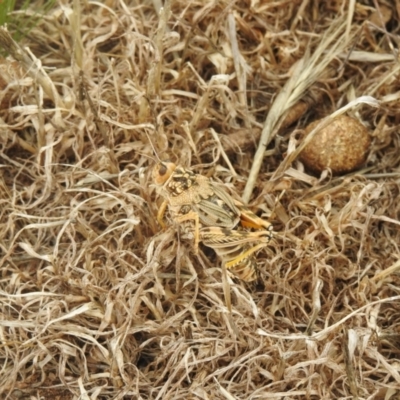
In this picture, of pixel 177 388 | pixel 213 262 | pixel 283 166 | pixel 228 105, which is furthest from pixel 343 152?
pixel 177 388

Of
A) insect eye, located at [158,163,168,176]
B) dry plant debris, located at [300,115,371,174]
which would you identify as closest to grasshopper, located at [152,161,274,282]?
insect eye, located at [158,163,168,176]

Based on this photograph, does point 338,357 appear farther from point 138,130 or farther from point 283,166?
point 138,130

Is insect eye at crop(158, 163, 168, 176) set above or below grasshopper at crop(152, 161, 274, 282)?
above

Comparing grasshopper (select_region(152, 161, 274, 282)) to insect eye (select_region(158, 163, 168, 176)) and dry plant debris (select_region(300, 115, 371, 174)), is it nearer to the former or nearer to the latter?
insect eye (select_region(158, 163, 168, 176))

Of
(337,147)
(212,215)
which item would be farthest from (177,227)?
(337,147)

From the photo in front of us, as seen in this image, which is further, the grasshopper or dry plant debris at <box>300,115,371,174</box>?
dry plant debris at <box>300,115,371,174</box>

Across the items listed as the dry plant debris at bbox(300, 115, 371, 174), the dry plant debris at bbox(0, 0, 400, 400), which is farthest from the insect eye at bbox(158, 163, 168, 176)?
the dry plant debris at bbox(300, 115, 371, 174)

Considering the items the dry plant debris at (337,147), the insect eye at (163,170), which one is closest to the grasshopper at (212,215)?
the insect eye at (163,170)
